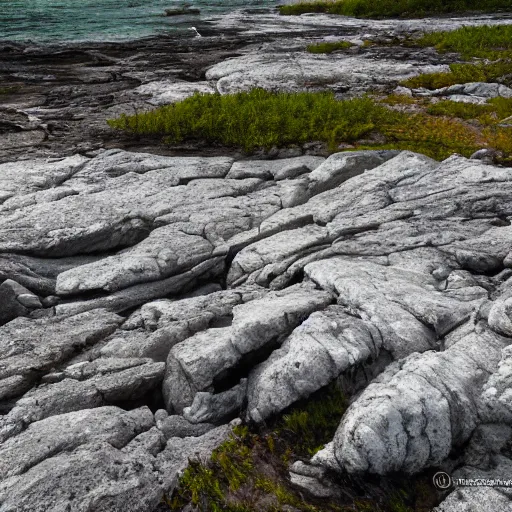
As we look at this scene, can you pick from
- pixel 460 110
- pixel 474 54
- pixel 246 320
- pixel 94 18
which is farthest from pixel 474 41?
pixel 94 18

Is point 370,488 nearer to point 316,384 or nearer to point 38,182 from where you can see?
point 316,384

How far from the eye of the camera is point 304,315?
29.9 feet

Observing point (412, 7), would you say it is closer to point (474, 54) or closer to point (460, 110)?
point (474, 54)

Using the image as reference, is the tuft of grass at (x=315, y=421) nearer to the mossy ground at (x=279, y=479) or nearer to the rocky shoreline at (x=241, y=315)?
the mossy ground at (x=279, y=479)

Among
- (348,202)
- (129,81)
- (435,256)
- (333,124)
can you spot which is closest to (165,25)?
(129,81)

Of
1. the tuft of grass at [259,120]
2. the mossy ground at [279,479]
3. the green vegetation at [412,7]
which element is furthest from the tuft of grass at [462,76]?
the green vegetation at [412,7]

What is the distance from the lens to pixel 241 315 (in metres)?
9.34

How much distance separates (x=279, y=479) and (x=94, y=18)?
5386cm

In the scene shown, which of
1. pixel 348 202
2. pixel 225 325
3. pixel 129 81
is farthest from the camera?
pixel 129 81

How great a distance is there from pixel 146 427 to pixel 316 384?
2.74 m

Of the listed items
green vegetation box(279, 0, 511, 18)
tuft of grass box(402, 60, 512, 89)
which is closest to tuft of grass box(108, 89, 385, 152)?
tuft of grass box(402, 60, 512, 89)

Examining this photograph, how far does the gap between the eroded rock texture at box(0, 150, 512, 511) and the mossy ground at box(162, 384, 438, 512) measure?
0.77 ft

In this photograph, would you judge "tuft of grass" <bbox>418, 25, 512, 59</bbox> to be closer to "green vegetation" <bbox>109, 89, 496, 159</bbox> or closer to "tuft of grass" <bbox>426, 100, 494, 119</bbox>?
"tuft of grass" <bbox>426, 100, 494, 119</bbox>

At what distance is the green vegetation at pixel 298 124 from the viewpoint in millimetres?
17719
